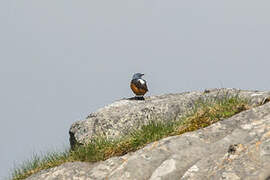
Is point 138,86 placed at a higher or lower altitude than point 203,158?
higher

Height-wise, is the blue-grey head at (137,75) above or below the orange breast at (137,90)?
above

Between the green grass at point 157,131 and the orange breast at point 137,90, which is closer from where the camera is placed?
the green grass at point 157,131

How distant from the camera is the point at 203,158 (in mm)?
7785

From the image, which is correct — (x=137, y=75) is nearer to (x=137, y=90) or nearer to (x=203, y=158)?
(x=137, y=90)

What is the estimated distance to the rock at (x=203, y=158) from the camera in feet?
22.5

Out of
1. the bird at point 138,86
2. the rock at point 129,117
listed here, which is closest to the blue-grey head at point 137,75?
the bird at point 138,86

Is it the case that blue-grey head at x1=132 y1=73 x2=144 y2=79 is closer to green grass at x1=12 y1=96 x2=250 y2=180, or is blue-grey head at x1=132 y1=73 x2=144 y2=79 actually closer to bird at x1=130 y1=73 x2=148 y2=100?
bird at x1=130 y1=73 x2=148 y2=100

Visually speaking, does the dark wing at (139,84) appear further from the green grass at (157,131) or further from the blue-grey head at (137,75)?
the green grass at (157,131)

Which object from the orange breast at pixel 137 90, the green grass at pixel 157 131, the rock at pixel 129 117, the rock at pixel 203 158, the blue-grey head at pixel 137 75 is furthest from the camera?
the blue-grey head at pixel 137 75

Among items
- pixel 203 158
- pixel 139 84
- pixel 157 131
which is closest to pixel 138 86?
pixel 139 84

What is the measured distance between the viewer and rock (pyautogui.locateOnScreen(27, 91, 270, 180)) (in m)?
6.85

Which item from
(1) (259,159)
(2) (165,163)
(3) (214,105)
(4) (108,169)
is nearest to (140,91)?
(3) (214,105)

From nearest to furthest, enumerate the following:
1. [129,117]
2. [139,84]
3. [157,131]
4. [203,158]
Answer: [203,158]
[157,131]
[129,117]
[139,84]

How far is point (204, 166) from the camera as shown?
294 inches
